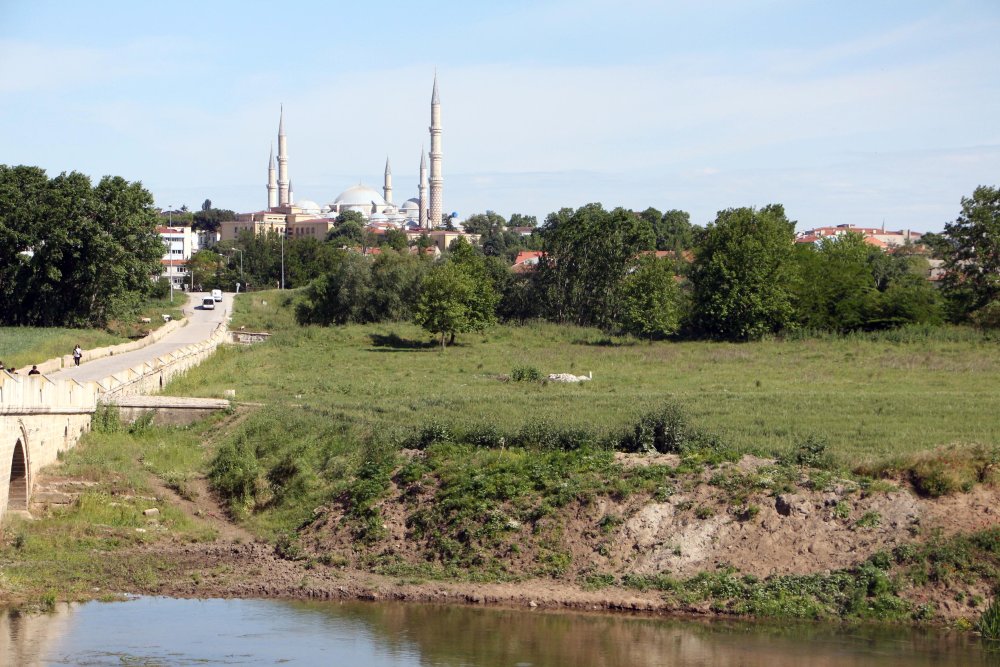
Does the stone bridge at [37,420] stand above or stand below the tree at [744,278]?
below

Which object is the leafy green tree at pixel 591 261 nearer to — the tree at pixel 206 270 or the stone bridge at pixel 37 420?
the stone bridge at pixel 37 420

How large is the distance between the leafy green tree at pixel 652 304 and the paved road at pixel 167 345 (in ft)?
80.5

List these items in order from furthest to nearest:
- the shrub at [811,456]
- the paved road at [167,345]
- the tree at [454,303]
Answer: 1. the tree at [454,303]
2. the paved road at [167,345]
3. the shrub at [811,456]

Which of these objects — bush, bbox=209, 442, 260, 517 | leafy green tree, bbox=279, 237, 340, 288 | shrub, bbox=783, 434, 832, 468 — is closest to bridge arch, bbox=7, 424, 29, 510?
bush, bbox=209, 442, 260, 517

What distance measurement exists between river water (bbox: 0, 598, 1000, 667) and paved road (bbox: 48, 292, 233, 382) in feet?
→ 65.2

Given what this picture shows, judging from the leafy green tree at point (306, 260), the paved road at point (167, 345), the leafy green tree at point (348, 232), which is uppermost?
the leafy green tree at point (348, 232)

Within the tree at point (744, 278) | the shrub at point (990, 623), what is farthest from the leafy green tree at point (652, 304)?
the shrub at point (990, 623)

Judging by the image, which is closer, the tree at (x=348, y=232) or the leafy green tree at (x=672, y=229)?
the leafy green tree at (x=672, y=229)

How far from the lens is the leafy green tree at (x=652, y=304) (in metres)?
70.7

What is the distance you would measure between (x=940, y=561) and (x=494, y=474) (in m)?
9.55

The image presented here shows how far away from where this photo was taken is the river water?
769 inches

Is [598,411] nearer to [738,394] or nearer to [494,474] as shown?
[738,394]

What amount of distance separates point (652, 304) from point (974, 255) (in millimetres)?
19346

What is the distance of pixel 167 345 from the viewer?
62.6 meters
